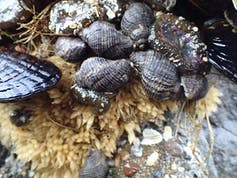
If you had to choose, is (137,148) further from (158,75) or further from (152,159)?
(158,75)

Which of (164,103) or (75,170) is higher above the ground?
(164,103)

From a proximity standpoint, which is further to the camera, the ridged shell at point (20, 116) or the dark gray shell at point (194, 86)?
→ the ridged shell at point (20, 116)

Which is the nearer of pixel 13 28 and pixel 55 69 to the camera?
pixel 55 69

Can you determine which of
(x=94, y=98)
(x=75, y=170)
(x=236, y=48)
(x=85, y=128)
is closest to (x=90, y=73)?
(x=94, y=98)

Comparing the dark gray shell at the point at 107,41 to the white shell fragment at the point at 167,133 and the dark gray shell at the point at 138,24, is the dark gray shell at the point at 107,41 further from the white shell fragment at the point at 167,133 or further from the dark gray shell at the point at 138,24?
the white shell fragment at the point at 167,133

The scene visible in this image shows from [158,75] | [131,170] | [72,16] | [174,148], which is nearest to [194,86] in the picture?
[158,75]

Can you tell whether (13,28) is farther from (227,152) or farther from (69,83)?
(227,152)

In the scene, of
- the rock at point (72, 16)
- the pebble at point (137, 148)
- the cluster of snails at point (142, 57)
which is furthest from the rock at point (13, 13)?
the pebble at point (137, 148)
